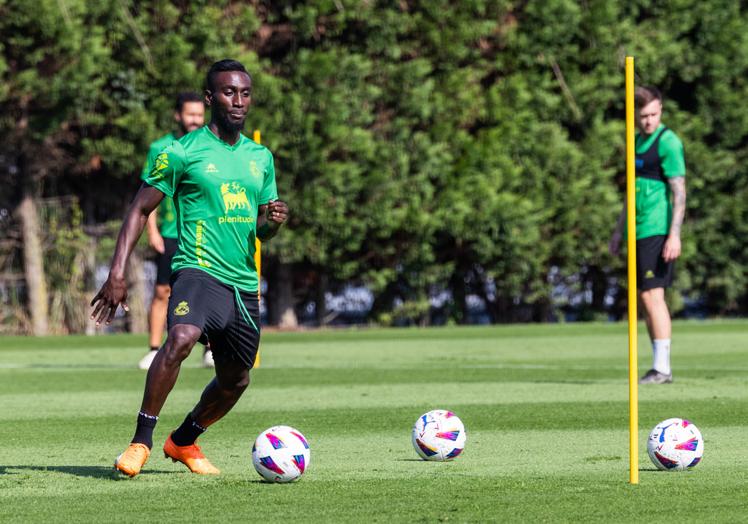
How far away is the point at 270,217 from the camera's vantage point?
23.3ft

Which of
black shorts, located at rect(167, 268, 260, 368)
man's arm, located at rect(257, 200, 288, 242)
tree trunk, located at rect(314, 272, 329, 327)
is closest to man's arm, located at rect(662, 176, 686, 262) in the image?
man's arm, located at rect(257, 200, 288, 242)

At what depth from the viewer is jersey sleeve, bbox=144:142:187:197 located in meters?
6.89

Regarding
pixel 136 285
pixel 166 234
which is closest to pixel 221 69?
pixel 166 234

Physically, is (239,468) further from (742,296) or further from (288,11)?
(742,296)

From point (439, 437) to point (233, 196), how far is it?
1.67 m

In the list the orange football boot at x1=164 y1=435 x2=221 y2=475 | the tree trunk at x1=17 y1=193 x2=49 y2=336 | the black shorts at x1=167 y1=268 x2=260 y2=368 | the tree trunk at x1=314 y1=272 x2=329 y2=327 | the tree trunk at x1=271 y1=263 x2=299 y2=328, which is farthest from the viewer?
the tree trunk at x1=314 y1=272 x2=329 y2=327

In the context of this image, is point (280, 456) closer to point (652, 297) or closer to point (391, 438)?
point (391, 438)

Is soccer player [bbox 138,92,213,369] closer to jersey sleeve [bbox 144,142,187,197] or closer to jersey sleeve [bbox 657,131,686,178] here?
jersey sleeve [bbox 657,131,686,178]

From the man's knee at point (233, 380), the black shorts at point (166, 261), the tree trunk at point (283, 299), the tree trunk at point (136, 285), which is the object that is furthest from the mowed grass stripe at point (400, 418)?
the tree trunk at point (283, 299)

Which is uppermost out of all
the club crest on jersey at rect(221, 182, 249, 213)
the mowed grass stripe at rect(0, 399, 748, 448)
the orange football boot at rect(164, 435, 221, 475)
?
the club crest on jersey at rect(221, 182, 249, 213)

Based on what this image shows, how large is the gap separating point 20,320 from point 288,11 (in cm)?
677

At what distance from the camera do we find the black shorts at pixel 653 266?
12.2 meters

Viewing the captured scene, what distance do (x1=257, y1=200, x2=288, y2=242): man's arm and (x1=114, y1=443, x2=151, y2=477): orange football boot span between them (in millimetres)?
1222

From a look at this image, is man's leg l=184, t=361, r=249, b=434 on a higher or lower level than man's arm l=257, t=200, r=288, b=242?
lower
